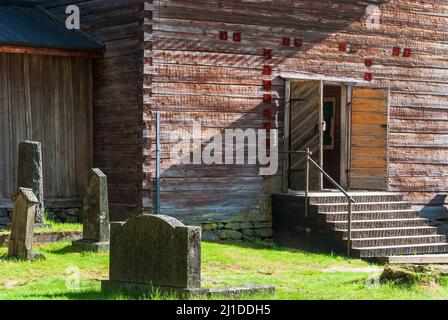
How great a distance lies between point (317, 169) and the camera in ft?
66.8

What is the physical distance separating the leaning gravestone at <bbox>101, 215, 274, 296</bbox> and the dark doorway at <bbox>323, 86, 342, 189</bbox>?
1159cm

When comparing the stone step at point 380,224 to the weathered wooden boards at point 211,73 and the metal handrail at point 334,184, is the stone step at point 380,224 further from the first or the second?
the weathered wooden boards at point 211,73

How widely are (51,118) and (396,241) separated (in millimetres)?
6477

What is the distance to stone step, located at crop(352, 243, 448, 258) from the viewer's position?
18.1 metres

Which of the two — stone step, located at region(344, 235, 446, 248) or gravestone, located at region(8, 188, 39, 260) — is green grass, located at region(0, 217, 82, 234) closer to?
gravestone, located at region(8, 188, 39, 260)

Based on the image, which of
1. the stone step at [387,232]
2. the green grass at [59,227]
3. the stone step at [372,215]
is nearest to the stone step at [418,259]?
the stone step at [387,232]

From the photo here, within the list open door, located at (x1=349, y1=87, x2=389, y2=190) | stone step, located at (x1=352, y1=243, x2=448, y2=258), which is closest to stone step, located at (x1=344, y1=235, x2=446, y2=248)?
stone step, located at (x1=352, y1=243, x2=448, y2=258)

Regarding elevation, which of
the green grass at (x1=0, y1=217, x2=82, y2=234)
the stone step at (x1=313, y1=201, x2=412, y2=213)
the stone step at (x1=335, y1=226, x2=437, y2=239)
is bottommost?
the stone step at (x1=335, y1=226, x2=437, y2=239)

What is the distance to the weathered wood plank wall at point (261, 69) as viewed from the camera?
18812 millimetres

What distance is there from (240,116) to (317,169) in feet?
6.23

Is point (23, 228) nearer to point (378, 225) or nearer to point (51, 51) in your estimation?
point (51, 51)

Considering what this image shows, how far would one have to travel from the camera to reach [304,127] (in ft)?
67.3

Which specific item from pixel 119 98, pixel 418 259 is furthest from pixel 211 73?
pixel 418 259
